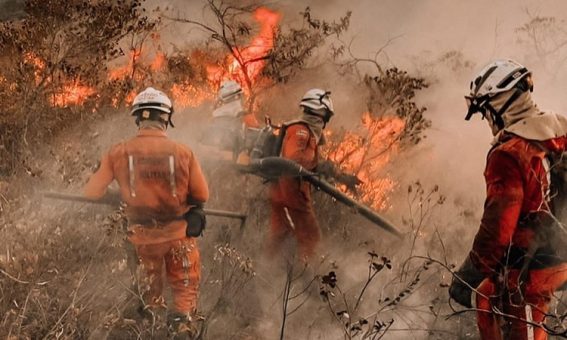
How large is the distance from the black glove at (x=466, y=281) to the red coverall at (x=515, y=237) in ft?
0.34

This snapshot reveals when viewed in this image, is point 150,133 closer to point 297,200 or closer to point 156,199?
point 156,199

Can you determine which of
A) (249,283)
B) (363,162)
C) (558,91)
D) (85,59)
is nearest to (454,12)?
(558,91)

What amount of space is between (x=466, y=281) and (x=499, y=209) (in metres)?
0.64

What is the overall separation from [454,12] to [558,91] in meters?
3.47

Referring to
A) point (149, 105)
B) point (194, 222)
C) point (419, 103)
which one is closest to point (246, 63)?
point (419, 103)

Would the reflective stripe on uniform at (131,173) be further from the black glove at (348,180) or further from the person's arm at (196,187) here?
the black glove at (348,180)

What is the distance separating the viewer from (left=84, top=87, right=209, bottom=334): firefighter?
482cm

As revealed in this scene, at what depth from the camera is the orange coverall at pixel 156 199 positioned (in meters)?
4.82

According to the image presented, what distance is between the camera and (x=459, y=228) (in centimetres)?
791

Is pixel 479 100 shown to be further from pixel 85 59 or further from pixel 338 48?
pixel 338 48

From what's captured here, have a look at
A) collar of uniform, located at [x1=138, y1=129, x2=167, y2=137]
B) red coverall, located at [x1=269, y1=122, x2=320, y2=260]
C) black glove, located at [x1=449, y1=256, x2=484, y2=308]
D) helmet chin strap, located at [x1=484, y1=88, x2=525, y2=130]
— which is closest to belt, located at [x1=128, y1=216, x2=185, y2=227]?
collar of uniform, located at [x1=138, y1=129, x2=167, y2=137]

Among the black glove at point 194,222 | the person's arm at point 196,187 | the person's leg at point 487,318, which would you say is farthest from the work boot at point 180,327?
the person's leg at point 487,318

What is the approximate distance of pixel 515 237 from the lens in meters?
3.76

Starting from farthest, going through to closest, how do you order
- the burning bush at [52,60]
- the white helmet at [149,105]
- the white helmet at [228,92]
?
the white helmet at [228,92]
the burning bush at [52,60]
the white helmet at [149,105]
